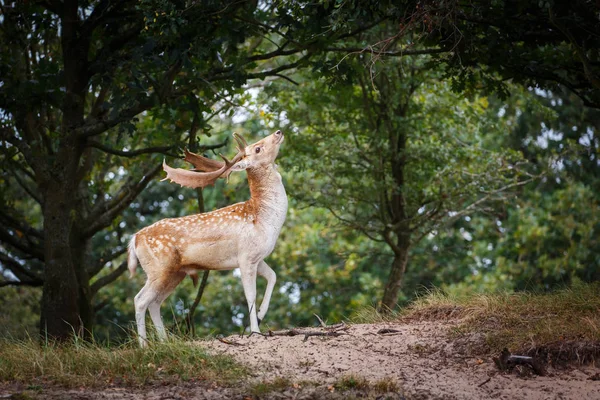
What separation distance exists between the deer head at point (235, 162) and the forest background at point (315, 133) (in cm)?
110

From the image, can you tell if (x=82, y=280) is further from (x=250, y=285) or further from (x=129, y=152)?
(x=250, y=285)

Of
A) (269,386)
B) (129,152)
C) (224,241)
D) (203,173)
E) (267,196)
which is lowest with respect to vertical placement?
(269,386)

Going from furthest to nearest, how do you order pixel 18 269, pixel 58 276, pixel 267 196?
pixel 18 269, pixel 58 276, pixel 267 196

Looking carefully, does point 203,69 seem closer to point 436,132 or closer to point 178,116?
point 178,116

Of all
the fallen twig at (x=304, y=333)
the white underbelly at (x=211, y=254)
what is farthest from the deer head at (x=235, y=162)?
the fallen twig at (x=304, y=333)

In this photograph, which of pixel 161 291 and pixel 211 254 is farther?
pixel 161 291

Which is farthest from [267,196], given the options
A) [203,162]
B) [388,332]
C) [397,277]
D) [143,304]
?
[397,277]

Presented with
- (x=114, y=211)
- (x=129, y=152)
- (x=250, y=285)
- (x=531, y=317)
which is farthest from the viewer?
(x=114, y=211)

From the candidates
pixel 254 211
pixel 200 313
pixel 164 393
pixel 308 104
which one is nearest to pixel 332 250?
pixel 200 313

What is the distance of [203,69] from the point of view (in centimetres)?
1178

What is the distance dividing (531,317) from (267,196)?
3.24 metres

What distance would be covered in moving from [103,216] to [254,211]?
5.02 metres

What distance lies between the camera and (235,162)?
382 inches

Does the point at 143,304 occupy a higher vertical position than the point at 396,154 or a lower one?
lower
